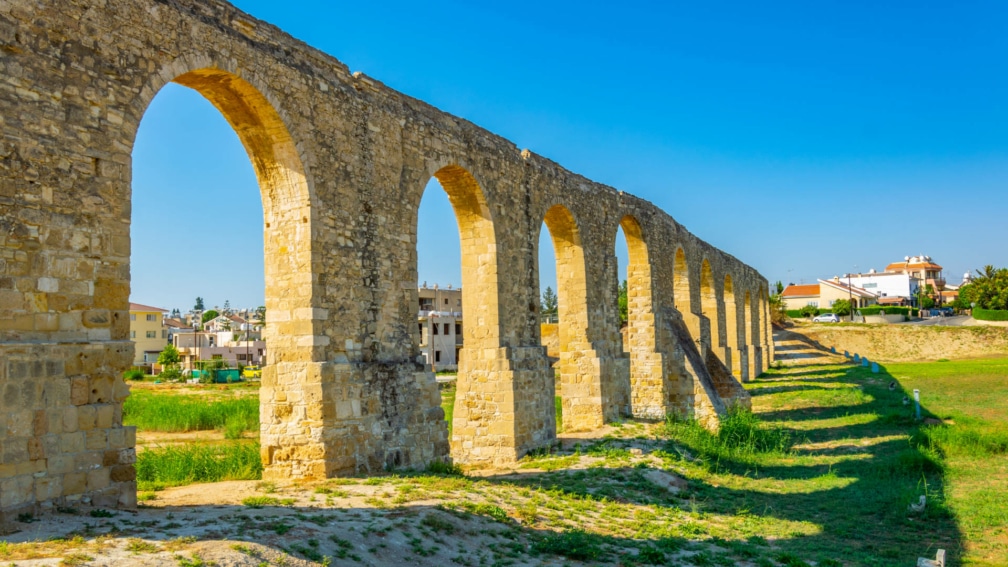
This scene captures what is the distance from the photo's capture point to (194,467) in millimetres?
Answer: 8758

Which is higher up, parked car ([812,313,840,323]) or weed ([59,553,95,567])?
parked car ([812,313,840,323])

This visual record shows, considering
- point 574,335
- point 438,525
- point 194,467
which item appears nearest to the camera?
point 438,525

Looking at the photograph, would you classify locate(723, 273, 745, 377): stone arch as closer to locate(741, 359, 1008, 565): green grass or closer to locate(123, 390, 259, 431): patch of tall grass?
locate(741, 359, 1008, 565): green grass

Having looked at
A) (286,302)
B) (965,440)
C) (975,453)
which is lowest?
(975,453)

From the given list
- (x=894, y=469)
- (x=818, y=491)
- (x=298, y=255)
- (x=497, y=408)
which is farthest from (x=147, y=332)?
(x=894, y=469)

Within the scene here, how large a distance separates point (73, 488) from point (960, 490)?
1078 cm

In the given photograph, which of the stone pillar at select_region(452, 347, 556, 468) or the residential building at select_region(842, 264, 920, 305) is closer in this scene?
the stone pillar at select_region(452, 347, 556, 468)

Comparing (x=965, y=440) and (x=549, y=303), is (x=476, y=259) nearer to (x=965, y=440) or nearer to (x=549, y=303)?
(x=965, y=440)

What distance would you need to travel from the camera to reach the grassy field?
291 inches

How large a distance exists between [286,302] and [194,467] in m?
2.35

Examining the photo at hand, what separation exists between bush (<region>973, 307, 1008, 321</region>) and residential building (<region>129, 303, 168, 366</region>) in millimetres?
58919

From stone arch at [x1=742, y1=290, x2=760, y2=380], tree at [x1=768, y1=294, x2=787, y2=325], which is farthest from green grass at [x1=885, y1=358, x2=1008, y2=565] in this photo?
tree at [x1=768, y1=294, x2=787, y2=325]

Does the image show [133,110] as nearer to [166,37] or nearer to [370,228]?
[166,37]

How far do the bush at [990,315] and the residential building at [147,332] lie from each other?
58919 millimetres
